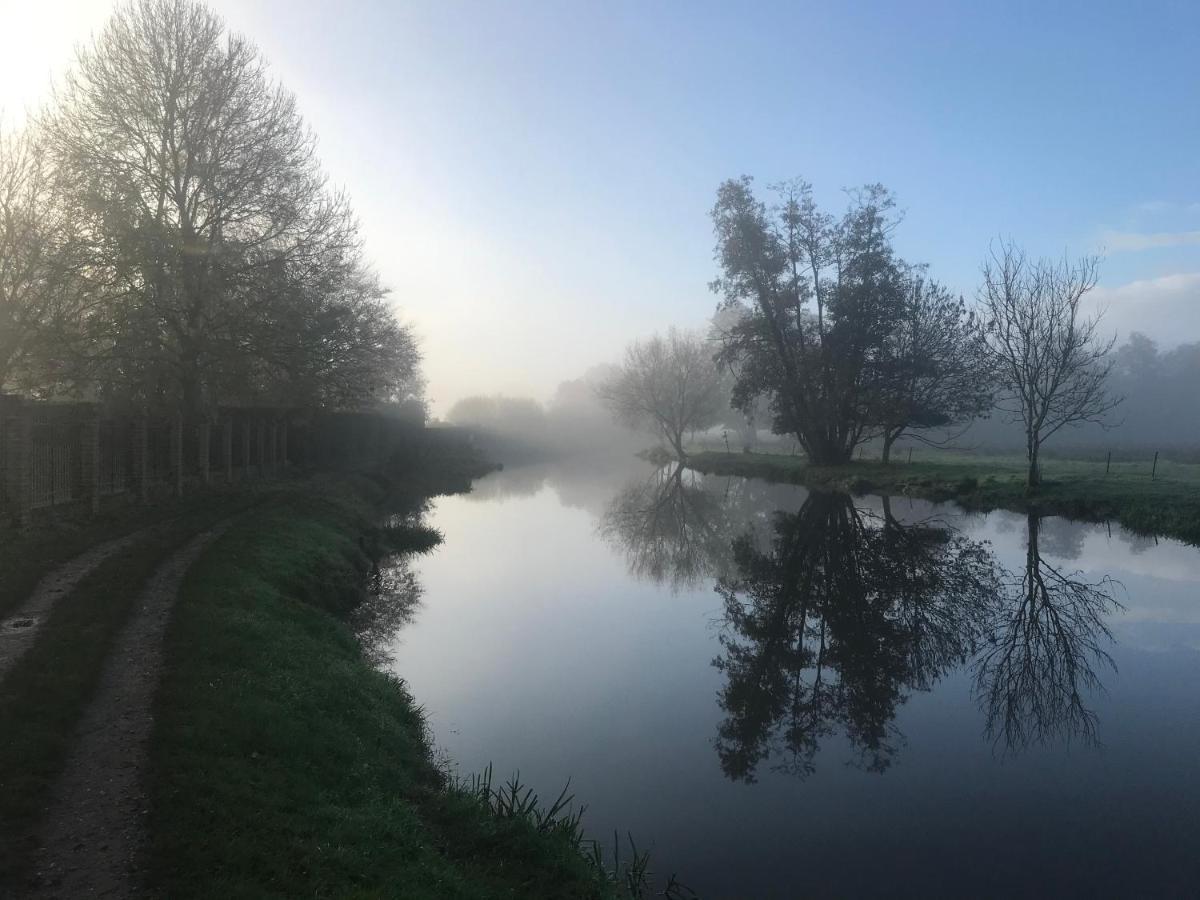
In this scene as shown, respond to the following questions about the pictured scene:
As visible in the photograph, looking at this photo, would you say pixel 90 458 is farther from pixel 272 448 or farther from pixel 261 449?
pixel 272 448

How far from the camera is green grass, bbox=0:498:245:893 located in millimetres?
5460

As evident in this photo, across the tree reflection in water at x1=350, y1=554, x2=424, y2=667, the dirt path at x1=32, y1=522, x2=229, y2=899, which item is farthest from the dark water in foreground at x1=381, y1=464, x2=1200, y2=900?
the dirt path at x1=32, y1=522, x2=229, y2=899

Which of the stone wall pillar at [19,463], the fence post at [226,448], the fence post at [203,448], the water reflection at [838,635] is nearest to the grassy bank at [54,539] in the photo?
the stone wall pillar at [19,463]

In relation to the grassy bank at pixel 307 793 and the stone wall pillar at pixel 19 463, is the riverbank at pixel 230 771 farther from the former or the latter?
the stone wall pillar at pixel 19 463

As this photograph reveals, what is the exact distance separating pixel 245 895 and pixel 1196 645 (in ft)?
46.9

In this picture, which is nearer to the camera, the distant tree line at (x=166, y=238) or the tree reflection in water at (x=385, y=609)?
the tree reflection in water at (x=385, y=609)

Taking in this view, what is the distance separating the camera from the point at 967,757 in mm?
9094

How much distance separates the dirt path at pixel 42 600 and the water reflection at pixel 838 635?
772cm

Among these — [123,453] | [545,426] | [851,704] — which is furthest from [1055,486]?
[545,426]

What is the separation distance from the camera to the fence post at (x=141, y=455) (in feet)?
67.9

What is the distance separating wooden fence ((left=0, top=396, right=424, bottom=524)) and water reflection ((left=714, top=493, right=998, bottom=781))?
13.4 m

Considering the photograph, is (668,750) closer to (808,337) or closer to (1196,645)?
(1196,645)

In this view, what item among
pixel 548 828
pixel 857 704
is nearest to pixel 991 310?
pixel 857 704

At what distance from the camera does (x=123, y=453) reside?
20.4 meters
